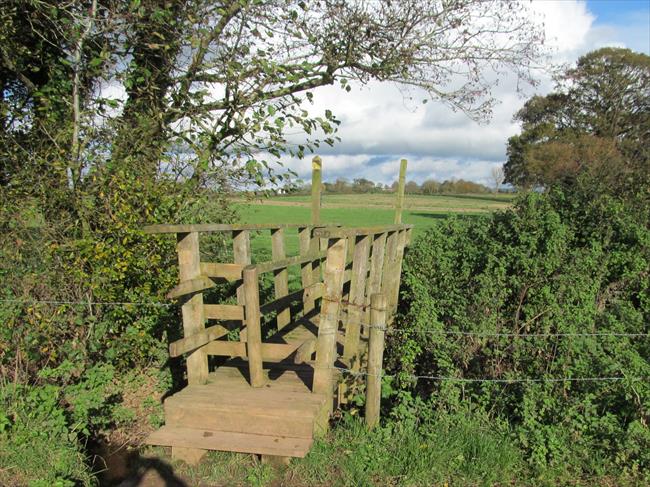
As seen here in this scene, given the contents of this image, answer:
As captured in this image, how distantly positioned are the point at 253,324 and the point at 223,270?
25.3 inches

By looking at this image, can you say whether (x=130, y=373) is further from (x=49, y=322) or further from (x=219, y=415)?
(x=219, y=415)

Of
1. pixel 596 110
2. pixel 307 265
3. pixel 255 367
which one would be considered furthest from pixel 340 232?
pixel 596 110

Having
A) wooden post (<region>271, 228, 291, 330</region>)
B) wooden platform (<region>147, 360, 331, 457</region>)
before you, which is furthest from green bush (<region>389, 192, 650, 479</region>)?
wooden post (<region>271, 228, 291, 330</region>)

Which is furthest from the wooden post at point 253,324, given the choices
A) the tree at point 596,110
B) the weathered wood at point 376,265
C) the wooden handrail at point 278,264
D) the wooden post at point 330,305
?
the tree at point 596,110

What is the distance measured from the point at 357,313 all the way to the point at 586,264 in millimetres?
2853

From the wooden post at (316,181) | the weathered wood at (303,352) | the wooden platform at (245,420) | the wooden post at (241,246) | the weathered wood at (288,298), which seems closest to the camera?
the wooden platform at (245,420)

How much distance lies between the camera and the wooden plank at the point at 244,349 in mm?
4891

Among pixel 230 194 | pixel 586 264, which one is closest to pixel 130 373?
pixel 230 194

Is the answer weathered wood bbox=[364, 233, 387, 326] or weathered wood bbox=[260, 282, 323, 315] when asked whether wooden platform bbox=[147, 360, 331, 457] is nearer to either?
weathered wood bbox=[260, 282, 323, 315]

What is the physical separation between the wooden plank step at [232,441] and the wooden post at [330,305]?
2.06 feet

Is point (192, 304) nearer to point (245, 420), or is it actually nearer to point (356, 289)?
point (245, 420)

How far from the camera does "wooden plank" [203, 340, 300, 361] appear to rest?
16.0ft

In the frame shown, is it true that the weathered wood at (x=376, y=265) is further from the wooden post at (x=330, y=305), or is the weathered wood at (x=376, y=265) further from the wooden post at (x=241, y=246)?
the wooden post at (x=330, y=305)

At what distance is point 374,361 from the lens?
4801 millimetres
